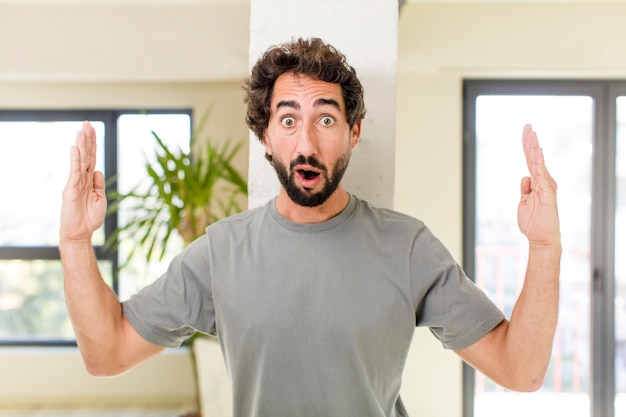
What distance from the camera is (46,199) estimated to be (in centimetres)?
468

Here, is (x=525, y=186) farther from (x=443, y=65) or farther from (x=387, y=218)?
(x=443, y=65)

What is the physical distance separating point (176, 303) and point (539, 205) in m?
0.77

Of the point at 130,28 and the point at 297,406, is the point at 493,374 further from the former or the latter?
the point at 130,28

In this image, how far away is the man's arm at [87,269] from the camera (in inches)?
50.1

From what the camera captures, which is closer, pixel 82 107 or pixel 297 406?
pixel 297 406

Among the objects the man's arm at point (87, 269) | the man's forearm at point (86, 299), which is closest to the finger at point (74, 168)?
the man's arm at point (87, 269)

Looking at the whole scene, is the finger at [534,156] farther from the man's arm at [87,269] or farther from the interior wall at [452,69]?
the interior wall at [452,69]

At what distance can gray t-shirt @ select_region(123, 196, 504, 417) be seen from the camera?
1259 millimetres

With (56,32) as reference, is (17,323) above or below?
below

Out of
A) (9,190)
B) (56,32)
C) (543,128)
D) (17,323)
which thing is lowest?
(17,323)

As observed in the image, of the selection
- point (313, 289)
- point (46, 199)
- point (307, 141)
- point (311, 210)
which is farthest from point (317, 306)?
point (46, 199)

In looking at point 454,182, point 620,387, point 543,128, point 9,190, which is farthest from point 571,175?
point 9,190

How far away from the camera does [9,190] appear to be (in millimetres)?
4676

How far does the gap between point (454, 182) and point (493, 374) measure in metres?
2.42
